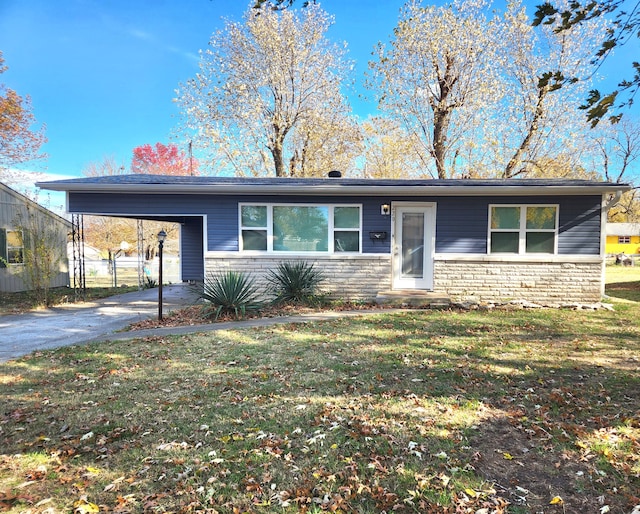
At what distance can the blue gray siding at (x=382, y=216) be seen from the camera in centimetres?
946

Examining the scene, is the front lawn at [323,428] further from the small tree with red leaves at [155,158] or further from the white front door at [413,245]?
the small tree with red leaves at [155,158]

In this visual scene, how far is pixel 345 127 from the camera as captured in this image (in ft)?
66.1

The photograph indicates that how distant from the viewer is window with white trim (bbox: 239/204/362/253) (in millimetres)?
9867

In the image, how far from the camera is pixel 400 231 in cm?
1002

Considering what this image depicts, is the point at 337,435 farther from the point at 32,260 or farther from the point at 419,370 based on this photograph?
the point at 32,260

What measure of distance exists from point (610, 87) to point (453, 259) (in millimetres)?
6780

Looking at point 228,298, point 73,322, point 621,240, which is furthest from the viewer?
point 621,240

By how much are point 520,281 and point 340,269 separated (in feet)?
15.2

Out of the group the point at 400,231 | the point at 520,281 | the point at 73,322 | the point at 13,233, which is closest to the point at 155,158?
the point at 13,233

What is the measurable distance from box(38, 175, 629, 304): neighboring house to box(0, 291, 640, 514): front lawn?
4.12 metres

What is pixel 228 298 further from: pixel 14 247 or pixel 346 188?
pixel 14 247

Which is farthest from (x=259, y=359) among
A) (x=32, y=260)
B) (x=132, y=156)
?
(x=132, y=156)

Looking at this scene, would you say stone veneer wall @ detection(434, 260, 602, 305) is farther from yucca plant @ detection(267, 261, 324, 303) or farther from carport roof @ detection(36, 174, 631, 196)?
yucca plant @ detection(267, 261, 324, 303)

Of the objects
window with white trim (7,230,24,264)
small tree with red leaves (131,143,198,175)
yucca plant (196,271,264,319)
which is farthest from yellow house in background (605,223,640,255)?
window with white trim (7,230,24,264)
